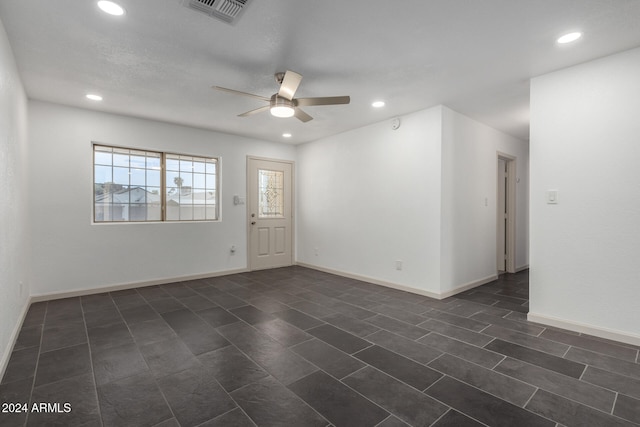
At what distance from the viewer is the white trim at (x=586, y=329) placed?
2600 mm

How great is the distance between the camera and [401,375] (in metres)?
2.13

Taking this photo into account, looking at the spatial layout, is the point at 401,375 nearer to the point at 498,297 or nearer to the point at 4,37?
the point at 498,297

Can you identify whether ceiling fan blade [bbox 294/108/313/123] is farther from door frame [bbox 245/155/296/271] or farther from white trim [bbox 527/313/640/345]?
white trim [bbox 527/313/640/345]

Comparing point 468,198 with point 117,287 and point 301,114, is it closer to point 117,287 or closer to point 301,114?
point 301,114

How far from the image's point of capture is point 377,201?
477 centimetres

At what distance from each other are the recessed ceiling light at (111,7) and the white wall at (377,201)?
345cm

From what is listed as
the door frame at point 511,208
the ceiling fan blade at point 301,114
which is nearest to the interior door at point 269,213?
the ceiling fan blade at point 301,114

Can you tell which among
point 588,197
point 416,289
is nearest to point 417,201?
point 416,289

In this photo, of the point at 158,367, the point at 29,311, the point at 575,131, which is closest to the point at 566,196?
the point at 575,131

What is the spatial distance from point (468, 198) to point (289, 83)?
10.2ft

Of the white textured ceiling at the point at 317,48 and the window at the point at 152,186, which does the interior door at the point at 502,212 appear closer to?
the white textured ceiling at the point at 317,48

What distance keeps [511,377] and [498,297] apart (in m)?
2.19

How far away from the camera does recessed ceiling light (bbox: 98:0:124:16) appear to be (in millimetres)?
2025

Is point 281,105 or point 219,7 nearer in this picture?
point 219,7
